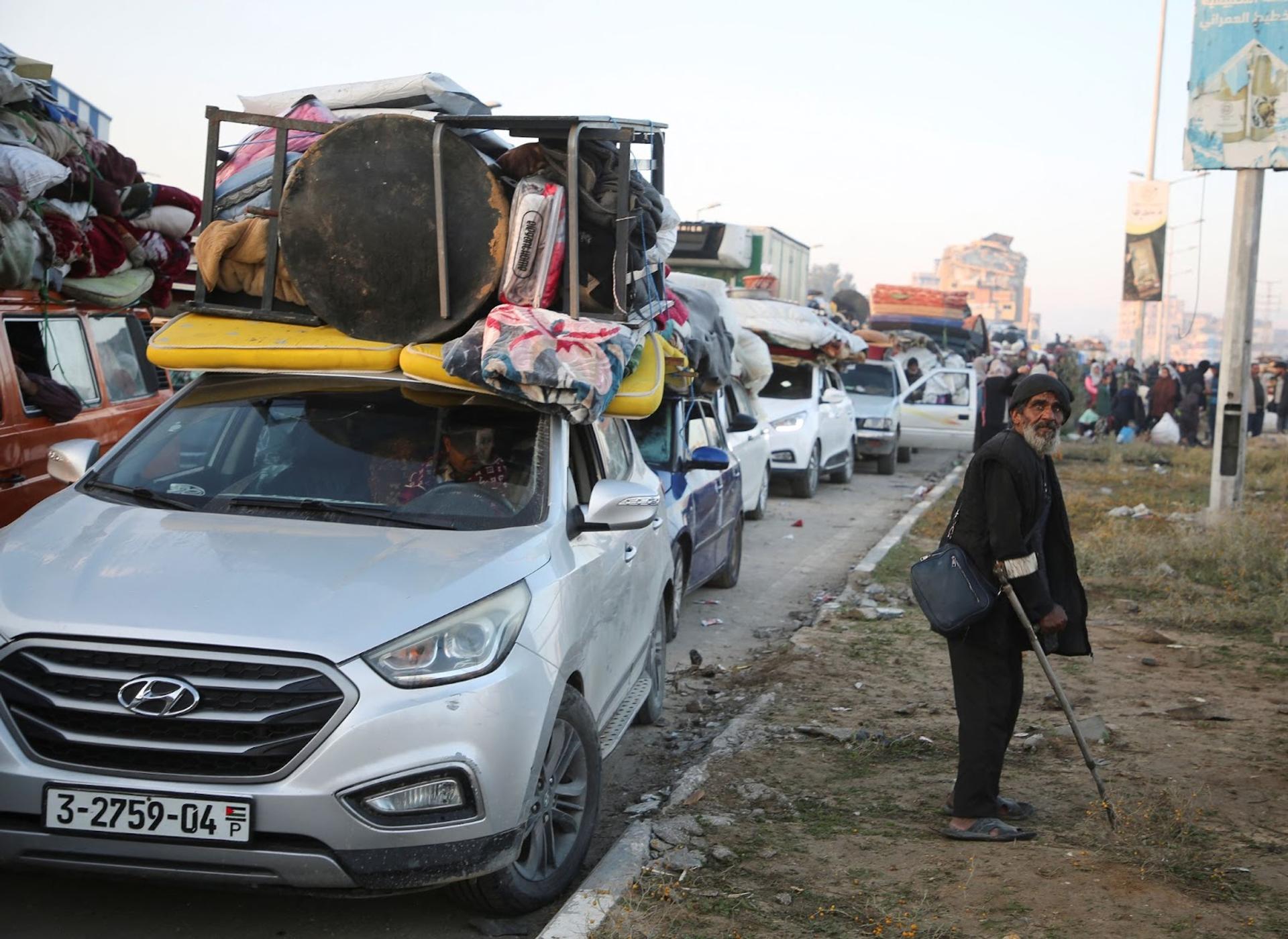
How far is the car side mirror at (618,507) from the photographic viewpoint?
15.7 feet

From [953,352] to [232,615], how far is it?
3526 centimetres

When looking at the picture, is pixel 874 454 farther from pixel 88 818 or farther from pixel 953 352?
pixel 88 818

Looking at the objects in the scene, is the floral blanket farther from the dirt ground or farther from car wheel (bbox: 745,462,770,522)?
car wheel (bbox: 745,462,770,522)

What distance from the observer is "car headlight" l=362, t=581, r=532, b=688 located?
3.72m

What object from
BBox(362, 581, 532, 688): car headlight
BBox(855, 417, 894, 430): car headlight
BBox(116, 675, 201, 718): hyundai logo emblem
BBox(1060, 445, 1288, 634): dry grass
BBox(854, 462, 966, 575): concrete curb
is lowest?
BBox(854, 462, 966, 575): concrete curb

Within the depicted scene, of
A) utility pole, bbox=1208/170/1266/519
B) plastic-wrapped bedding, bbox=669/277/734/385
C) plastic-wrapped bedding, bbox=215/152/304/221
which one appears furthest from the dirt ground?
utility pole, bbox=1208/170/1266/519

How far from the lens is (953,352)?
3744 centimetres

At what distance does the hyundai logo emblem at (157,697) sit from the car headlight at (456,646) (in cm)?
47

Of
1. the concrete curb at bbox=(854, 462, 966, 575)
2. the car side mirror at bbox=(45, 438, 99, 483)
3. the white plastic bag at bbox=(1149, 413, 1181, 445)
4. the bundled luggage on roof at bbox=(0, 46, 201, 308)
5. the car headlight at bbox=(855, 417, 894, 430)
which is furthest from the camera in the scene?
the white plastic bag at bbox=(1149, 413, 1181, 445)

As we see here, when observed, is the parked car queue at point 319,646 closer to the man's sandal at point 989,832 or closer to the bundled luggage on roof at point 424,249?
the bundled luggage on roof at point 424,249

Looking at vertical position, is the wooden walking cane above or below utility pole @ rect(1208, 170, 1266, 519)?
below

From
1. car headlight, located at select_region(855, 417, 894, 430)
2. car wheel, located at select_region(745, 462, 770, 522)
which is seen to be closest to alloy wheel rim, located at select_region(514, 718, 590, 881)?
car wheel, located at select_region(745, 462, 770, 522)

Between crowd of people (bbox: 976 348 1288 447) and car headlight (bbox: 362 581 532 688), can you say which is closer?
car headlight (bbox: 362 581 532 688)

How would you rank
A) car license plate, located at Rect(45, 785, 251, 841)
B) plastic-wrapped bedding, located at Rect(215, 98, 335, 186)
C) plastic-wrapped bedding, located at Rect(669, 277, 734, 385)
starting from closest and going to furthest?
car license plate, located at Rect(45, 785, 251, 841) < plastic-wrapped bedding, located at Rect(215, 98, 335, 186) < plastic-wrapped bedding, located at Rect(669, 277, 734, 385)
